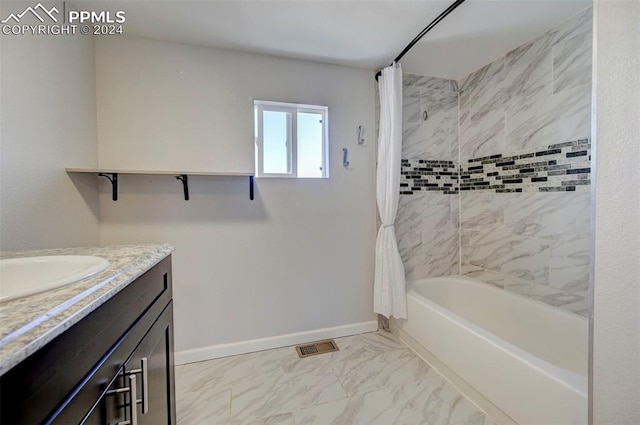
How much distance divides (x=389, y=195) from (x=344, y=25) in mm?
1183

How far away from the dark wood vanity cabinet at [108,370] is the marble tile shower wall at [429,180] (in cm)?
188

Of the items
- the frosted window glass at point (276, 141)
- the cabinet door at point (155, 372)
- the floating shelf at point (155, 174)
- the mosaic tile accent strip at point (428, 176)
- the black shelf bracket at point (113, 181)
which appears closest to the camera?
the cabinet door at point (155, 372)

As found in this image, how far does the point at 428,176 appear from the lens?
2402mm

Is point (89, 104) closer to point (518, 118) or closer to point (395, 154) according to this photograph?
point (395, 154)

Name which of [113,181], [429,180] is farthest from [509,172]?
[113,181]

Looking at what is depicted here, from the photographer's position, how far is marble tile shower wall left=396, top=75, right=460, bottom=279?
7.67ft

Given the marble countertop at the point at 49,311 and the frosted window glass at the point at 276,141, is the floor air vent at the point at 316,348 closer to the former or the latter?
the frosted window glass at the point at 276,141

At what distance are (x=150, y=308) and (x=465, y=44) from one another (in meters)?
2.48

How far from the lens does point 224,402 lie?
151cm

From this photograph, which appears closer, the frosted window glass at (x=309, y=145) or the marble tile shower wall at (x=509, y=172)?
the marble tile shower wall at (x=509, y=172)

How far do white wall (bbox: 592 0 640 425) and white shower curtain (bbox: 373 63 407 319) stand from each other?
4.06 feet

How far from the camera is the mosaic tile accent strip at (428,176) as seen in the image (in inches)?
91.9

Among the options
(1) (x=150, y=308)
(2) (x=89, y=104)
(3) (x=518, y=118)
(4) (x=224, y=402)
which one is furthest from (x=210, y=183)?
(3) (x=518, y=118)

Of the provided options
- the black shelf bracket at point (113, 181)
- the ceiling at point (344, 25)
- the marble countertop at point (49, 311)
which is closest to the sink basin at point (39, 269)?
the marble countertop at point (49, 311)
